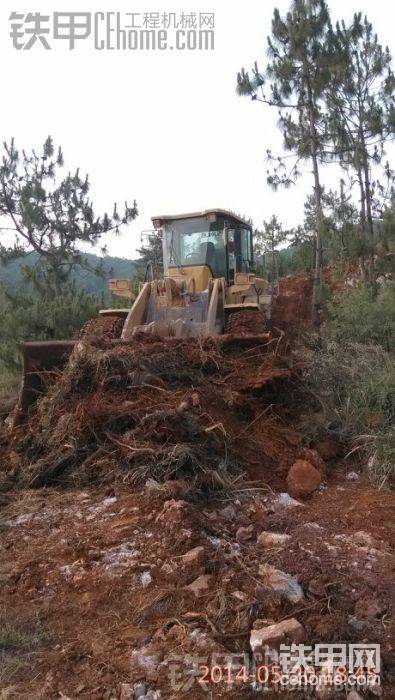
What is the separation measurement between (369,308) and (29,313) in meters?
6.49

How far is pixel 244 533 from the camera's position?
12.2 ft

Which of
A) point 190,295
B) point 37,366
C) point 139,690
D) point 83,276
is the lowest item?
point 139,690

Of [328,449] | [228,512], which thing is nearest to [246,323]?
[328,449]

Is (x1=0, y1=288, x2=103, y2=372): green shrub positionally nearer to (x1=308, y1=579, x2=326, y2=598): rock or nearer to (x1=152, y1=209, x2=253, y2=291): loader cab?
(x1=152, y1=209, x2=253, y2=291): loader cab

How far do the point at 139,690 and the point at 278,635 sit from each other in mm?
646

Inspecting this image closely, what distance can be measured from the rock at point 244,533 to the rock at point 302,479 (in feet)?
3.14

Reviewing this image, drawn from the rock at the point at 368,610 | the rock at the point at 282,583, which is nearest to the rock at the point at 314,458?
the rock at the point at 282,583

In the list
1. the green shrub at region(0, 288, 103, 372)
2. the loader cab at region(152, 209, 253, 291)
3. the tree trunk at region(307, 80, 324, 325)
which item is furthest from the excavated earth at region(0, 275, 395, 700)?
the tree trunk at region(307, 80, 324, 325)

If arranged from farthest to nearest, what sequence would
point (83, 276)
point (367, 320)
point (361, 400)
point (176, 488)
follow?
point (83, 276) < point (367, 320) < point (361, 400) < point (176, 488)

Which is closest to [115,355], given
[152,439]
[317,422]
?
[152,439]

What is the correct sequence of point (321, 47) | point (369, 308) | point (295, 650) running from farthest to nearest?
point (321, 47)
point (369, 308)
point (295, 650)

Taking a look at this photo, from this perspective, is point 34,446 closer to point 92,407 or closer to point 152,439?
point 92,407

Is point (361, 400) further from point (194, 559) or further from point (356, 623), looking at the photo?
point (356, 623)

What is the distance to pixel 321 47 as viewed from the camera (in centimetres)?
1244
